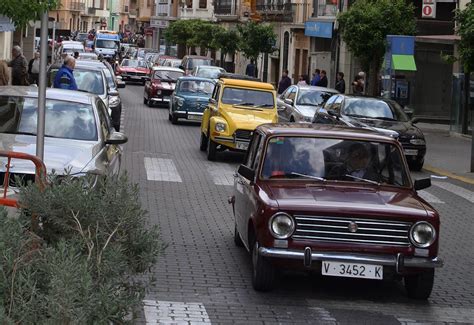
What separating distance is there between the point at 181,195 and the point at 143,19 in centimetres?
9774

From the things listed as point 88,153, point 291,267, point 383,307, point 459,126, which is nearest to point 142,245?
point 291,267

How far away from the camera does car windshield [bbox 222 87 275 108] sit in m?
23.2

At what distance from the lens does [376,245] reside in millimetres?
9430

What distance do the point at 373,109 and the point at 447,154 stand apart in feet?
10.1

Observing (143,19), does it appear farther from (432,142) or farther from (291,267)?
(291,267)

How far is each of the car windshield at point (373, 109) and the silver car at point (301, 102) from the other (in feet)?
8.12

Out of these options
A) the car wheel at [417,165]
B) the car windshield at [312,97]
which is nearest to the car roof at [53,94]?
the car wheel at [417,165]

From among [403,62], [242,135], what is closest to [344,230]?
[242,135]

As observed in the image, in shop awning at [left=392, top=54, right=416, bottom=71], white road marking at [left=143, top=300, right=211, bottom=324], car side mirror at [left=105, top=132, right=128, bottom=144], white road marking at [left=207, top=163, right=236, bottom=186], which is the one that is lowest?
white road marking at [left=207, top=163, right=236, bottom=186]

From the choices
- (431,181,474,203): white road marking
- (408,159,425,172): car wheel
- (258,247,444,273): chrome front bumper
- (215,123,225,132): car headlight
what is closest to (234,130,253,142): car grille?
(215,123,225,132): car headlight

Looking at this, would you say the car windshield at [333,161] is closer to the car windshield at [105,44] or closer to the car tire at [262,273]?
the car tire at [262,273]

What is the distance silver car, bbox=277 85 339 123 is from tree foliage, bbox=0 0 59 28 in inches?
704

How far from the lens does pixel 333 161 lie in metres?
10.7

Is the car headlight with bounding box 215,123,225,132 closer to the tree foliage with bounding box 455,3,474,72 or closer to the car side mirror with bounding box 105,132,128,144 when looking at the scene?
the tree foliage with bounding box 455,3,474,72
